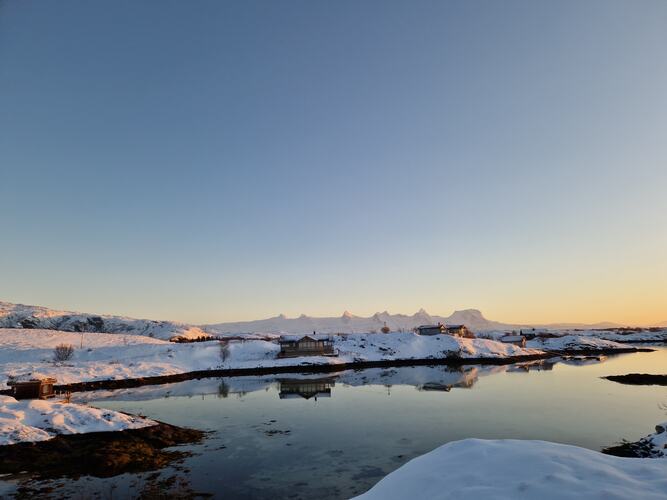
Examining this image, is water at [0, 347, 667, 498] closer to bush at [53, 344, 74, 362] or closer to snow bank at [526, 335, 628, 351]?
bush at [53, 344, 74, 362]

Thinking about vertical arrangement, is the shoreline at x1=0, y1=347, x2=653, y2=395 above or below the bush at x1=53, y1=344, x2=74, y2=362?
below

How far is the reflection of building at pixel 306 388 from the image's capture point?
4788 centimetres

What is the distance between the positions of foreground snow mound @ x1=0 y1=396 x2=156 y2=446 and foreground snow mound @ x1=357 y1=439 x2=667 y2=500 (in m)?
26.3

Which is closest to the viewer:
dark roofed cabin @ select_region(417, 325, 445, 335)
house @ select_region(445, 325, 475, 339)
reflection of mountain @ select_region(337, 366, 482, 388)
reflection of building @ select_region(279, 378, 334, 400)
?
reflection of building @ select_region(279, 378, 334, 400)

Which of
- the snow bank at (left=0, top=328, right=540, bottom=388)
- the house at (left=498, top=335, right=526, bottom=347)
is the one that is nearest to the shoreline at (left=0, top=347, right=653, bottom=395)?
the snow bank at (left=0, top=328, right=540, bottom=388)

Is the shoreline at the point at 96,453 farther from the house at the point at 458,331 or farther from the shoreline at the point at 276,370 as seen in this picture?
the house at the point at 458,331

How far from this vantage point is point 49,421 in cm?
2764

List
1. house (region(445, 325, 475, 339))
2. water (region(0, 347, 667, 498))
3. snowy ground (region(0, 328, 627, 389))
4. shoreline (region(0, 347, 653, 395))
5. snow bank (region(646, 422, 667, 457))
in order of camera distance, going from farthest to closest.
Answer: house (region(445, 325, 475, 339))
snowy ground (region(0, 328, 627, 389))
shoreline (region(0, 347, 653, 395))
snow bank (region(646, 422, 667, 457))
water (region(0, 347, 667, 498))

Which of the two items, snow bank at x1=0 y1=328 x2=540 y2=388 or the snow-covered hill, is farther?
the snow-covered hill

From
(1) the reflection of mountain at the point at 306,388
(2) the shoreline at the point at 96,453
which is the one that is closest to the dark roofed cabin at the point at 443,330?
(1) the reflection of mountain at the point at 306,388

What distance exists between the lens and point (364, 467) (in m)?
21.4

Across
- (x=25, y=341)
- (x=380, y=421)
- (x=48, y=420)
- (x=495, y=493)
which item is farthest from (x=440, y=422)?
(x=25, y=341)

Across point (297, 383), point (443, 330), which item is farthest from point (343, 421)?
point (443, 330)

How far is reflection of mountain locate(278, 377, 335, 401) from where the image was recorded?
4788 centimetres
